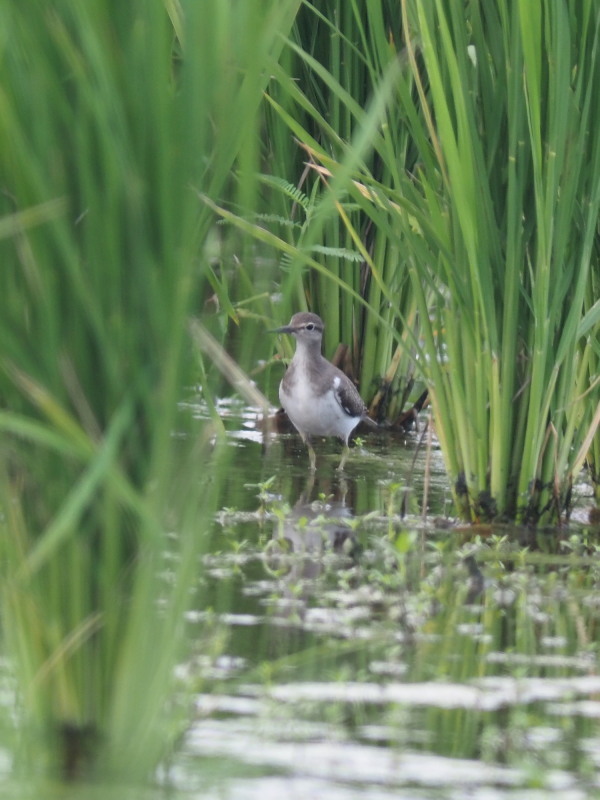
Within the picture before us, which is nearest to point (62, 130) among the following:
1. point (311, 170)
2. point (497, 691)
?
point (497, 691)

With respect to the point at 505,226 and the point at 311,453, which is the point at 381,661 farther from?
the point at 311,453

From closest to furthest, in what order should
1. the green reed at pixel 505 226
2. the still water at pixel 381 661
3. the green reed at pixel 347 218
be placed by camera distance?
the still water at pixel 381 661 → the green reed at pixel 505 226 → the green reed at pixel 347 218

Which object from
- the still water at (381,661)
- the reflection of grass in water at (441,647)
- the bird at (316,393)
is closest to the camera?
the still water at (381,661)

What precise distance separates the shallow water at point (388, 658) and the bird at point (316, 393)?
147cm

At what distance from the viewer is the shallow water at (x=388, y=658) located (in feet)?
11.2

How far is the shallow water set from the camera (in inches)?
135

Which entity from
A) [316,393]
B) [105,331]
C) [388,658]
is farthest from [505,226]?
[105,331]

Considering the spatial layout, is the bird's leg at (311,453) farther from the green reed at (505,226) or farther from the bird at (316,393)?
the green reed at (505,226)

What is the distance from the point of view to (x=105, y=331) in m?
2.97

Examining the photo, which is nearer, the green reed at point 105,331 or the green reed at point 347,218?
the green reed at point 105,331

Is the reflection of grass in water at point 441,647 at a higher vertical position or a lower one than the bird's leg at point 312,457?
lower

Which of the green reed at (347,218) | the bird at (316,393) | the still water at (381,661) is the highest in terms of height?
the green reed at (347,218)

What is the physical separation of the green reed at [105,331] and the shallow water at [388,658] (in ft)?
0.61

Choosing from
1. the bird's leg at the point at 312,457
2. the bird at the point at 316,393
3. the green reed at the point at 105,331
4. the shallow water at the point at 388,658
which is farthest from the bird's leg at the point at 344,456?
the green reed at the point at 105,331
